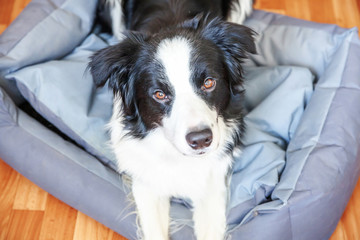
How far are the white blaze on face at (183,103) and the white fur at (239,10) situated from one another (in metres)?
1.34

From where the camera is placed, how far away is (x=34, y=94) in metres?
2.72

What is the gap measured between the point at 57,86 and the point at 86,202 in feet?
2.59

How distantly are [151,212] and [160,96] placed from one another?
691 millimetres

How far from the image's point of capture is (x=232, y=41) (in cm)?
204

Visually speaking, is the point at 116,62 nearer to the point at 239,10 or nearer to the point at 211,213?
the point at 211,213

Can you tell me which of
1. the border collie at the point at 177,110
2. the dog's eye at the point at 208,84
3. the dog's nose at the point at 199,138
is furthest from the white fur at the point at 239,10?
the dog's nose at the point at 199,138

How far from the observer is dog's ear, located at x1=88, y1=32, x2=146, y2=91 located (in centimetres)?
194

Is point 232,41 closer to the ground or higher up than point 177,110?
higher up

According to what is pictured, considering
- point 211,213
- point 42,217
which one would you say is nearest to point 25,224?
point 42,217

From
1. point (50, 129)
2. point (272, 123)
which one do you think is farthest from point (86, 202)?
point (272, 123)

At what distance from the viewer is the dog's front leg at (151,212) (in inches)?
87.5

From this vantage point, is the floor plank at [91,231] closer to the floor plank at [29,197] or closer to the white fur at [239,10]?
the floor plank at [29,197]

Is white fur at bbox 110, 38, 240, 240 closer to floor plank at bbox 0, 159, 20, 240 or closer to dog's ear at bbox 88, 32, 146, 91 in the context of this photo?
dog's ear at bbox 88, 32, 146, 91

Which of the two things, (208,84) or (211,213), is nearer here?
(208,84)
